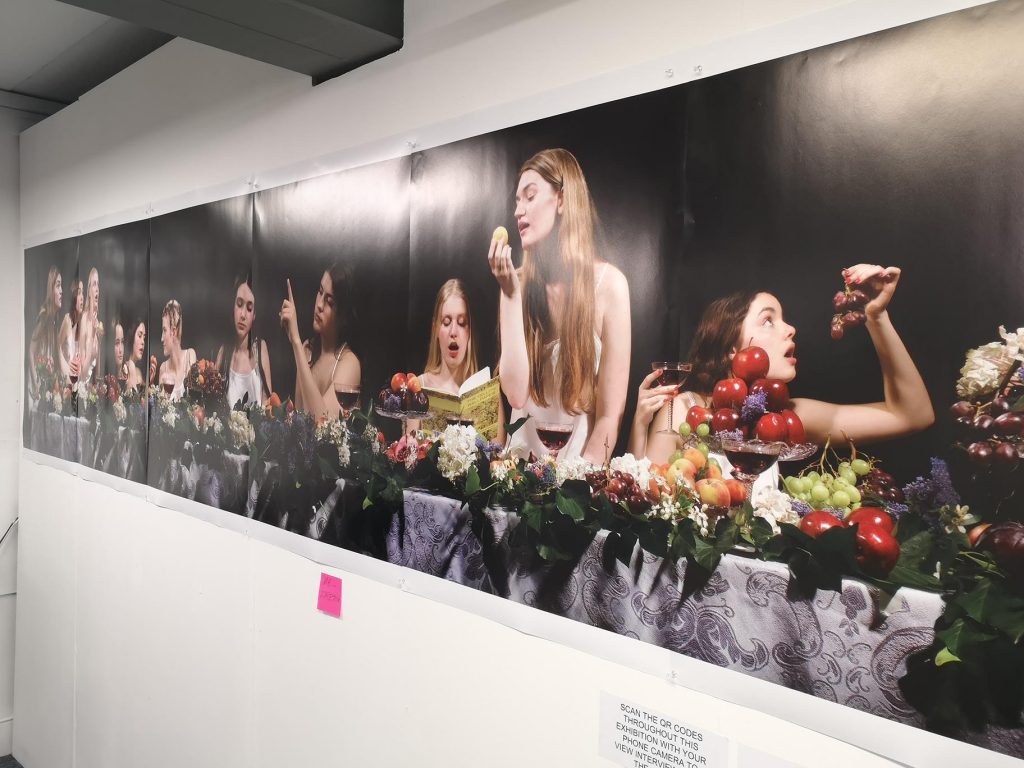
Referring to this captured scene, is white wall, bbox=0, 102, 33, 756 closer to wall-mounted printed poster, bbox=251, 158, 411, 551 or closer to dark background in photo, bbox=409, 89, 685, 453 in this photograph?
wall-mounted printed poster, bbox=251, 158, 411, 551

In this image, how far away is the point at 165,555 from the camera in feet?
8.57

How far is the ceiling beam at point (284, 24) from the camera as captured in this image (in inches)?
64.4

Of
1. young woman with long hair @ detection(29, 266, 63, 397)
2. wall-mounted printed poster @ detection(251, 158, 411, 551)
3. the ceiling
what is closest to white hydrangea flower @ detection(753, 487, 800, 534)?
wall-mounted printed poster @ detection(251, 158, 411, 551)

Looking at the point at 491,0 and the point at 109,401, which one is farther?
the point at 109,401

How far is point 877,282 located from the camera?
3.31 feet

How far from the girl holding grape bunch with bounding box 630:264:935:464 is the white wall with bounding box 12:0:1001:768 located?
0.33 metres

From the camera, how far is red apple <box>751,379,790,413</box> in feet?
3.62

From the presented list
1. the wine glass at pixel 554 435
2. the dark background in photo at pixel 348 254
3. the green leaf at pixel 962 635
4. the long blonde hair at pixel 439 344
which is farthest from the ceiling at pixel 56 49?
the green leaf at pixel 962 635

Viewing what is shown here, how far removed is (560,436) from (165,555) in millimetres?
1779

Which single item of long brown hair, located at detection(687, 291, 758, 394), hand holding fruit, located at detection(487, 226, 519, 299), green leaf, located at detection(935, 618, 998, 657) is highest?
hand holding fruit, located at detection(487, 226, 519, 299)

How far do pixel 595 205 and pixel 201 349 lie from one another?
154 cm

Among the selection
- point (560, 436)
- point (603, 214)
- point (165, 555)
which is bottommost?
point (165, 555)

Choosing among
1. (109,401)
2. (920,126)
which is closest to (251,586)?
(109,401)

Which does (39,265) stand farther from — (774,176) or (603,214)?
(774,176)
